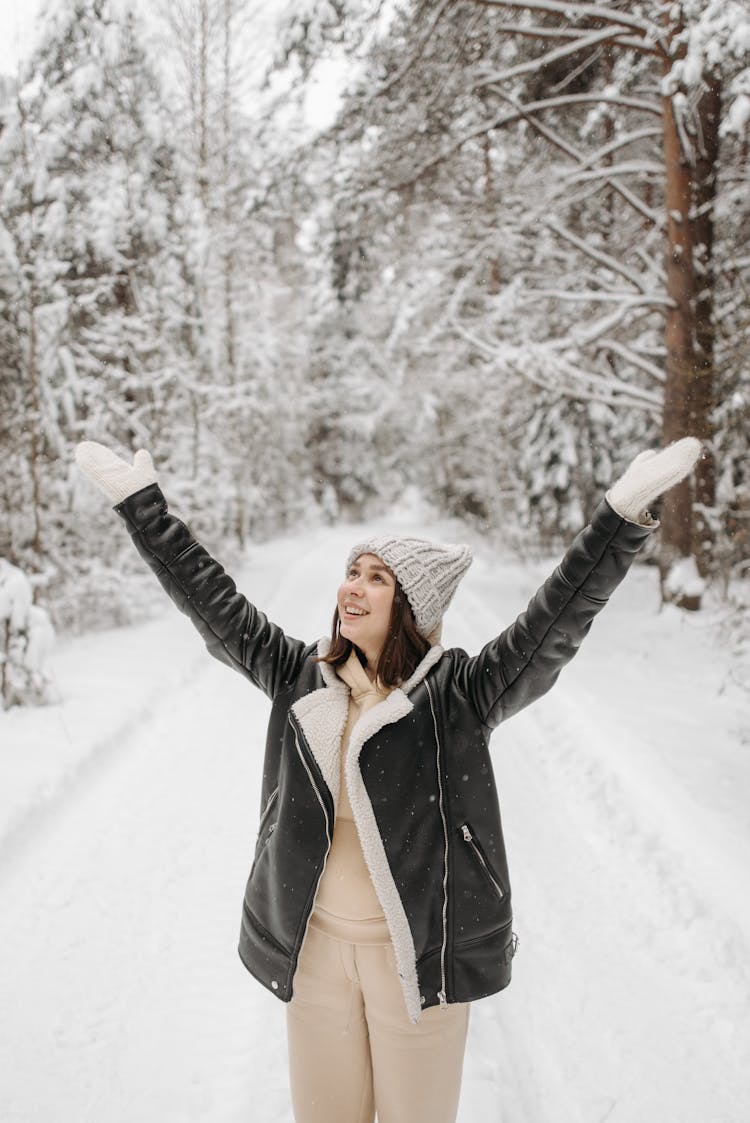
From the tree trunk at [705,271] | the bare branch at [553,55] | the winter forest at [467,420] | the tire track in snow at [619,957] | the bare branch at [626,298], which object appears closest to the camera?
the tire track in snow at [619,957]

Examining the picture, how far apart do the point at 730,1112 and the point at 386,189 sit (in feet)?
29.4

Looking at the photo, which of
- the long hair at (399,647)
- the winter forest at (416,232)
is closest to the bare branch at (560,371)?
the winter forest at (416,232)

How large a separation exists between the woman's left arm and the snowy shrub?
5.73 metres

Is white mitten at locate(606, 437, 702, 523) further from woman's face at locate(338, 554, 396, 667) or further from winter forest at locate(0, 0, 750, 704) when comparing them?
winter forest at locate(0, 0, 750, 704)

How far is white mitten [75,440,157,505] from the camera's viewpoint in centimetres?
199

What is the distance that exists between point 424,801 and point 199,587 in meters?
Answer: 0.84

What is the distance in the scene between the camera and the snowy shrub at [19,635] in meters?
6.42

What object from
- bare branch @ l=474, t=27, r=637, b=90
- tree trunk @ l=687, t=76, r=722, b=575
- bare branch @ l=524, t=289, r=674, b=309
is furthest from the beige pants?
bare branch @ l=474, t=27, r=637, b=90

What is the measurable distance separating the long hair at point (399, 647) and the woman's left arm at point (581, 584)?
0.76 ft

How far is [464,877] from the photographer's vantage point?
1829 millimetres

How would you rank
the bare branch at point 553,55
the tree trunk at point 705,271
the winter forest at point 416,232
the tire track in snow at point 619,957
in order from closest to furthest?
the tire track in snow at point 619,957
the bare branch at point 553,55
the winter forest at point 416,232
the tree trunk at point 705,271

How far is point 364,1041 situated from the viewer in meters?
1.93

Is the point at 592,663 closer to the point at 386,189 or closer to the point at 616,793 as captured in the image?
the point at 616,793

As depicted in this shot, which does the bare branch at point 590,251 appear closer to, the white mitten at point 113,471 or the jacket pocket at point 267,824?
the white mitten at point 113,471
